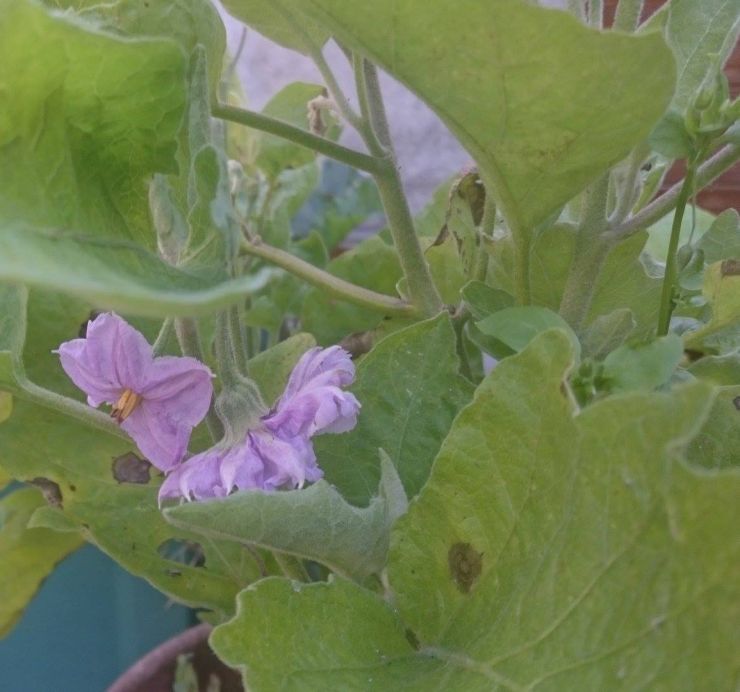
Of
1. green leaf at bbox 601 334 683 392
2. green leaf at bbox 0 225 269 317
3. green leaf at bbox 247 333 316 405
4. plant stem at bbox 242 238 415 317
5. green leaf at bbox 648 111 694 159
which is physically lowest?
green leaf at bbox 247 333 316 405

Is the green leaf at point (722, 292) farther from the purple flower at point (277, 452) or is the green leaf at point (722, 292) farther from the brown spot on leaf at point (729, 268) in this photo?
the purple flower at point (277, 452)

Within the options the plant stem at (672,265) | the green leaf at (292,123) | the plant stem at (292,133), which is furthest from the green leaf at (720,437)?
the green leaf at (292,123)

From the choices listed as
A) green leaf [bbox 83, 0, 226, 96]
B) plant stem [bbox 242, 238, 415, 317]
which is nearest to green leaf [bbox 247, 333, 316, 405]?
plant stem [bbox 242, 238, 415, 317]

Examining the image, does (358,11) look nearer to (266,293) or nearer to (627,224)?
(627,224)

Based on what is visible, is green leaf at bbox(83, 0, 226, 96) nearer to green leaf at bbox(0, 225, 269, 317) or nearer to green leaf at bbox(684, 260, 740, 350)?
green leaf at bbox(0, 225, 269, 317)

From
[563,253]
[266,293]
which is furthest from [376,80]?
[266,293]

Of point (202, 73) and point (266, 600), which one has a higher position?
point (202, 73)
